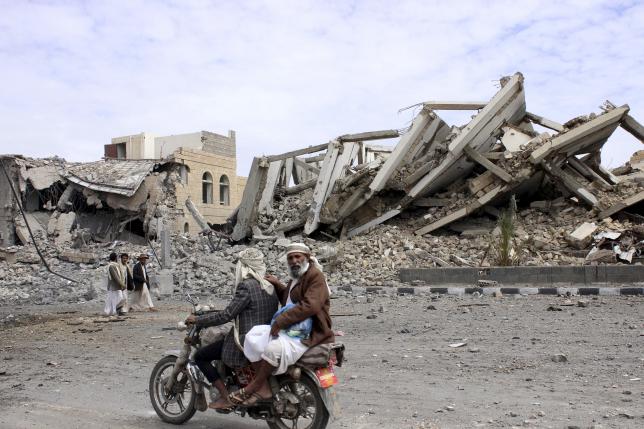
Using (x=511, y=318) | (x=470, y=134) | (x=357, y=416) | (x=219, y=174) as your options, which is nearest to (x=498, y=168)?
(x=470, y=134)

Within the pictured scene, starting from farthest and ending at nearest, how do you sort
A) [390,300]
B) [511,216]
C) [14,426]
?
[511,216]
[390,300]
[14,426]

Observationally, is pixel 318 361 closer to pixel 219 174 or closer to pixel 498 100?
pixel 498 100

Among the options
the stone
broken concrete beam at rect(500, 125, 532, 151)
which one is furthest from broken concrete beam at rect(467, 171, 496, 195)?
the stone

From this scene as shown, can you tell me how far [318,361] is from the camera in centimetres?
375

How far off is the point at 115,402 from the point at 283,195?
Result: 16.1m

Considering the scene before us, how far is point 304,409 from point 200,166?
28474 millimetres

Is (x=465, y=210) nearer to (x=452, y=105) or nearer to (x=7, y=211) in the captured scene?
(x=452, y=105)

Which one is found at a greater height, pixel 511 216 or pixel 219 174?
pixel 219 174

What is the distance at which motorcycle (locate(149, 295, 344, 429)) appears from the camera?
3.74m

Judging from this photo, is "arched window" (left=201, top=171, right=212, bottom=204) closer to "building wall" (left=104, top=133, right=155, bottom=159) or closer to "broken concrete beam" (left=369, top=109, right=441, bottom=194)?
"building wall" (left=104, top=133, right=155, bottom=159)

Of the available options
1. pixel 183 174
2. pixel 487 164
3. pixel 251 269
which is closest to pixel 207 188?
pixel 183 174

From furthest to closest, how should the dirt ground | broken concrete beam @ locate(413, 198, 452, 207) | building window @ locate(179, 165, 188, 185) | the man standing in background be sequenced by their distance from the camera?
1. building window @ locate(179, 165, 188, 185)
2. broken concrete beam @ locate(413, 198, 452, 207)
3. the man standing in background
4. the dirt ground

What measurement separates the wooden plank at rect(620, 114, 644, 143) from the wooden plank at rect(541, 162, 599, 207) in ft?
6.29

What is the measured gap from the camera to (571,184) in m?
16.5
